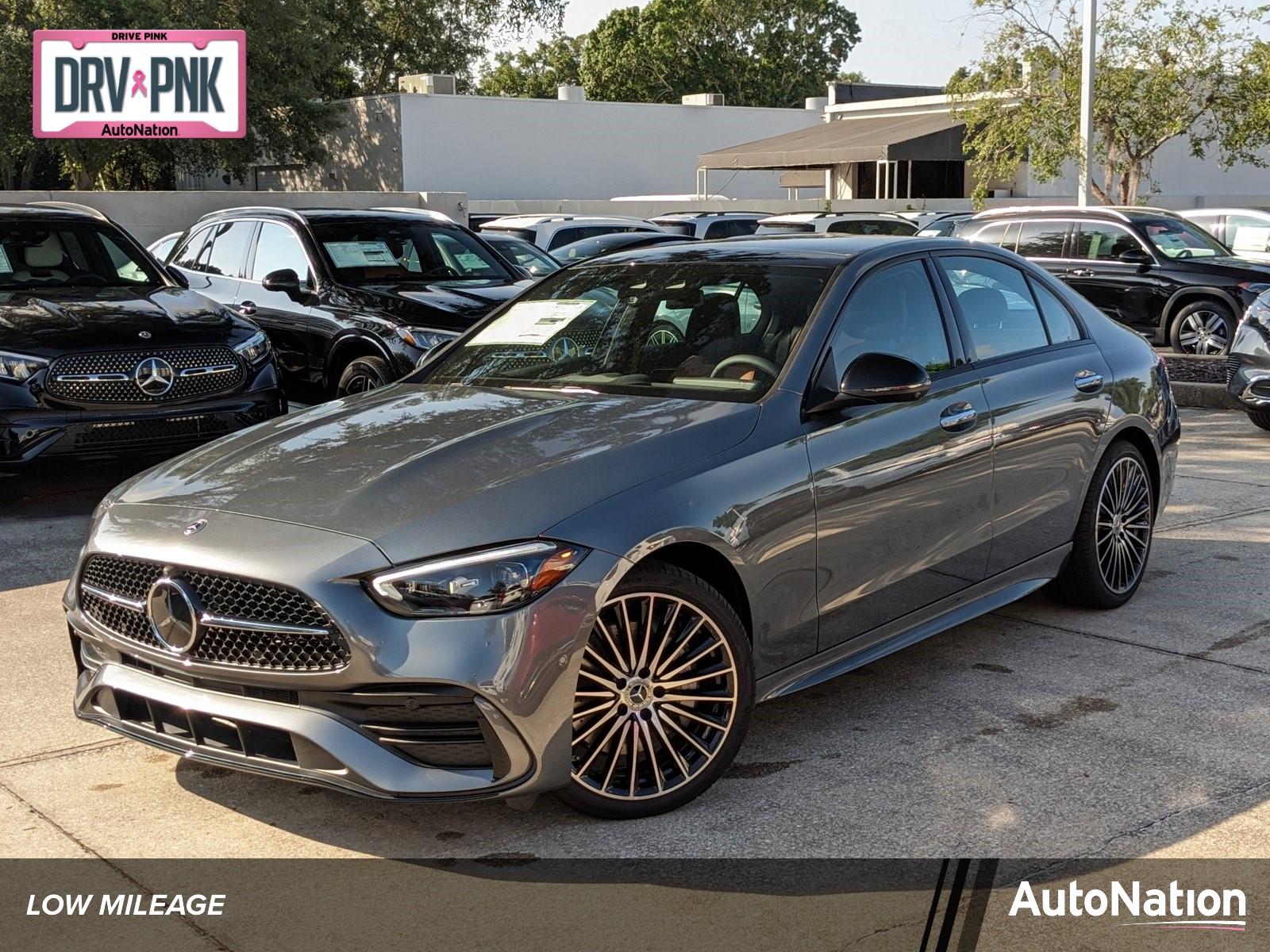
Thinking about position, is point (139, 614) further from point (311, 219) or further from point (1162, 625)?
point (311, 219)

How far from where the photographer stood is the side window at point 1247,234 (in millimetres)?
19984

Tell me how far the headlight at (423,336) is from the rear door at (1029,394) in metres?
4.79

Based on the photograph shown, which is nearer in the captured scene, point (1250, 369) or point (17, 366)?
point (17, 366)

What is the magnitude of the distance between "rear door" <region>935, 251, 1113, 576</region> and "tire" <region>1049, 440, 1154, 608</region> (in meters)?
0.11

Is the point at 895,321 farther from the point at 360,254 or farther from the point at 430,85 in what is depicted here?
the point at 430,85

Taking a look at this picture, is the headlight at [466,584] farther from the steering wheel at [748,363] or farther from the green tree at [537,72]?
the green tree at [537,72]

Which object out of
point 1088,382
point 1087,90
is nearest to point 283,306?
point 1088,382

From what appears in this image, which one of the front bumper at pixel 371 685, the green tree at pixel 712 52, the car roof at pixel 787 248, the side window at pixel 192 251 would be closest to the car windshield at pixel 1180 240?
the side window at pixel 192 251

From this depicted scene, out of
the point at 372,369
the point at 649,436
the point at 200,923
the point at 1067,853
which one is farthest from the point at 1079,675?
the point at 372,369

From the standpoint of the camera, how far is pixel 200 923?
3699mm

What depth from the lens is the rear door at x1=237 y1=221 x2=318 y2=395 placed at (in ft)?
35.8

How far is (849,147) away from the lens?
37.0m

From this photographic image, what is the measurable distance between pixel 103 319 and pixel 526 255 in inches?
293

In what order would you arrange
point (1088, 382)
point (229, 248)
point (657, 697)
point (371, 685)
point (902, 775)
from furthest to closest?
1. point (229, 248)
2. point (1088, 382)
3. point (902, 775)
4. point (657, 697)
5. point (371, 685)
